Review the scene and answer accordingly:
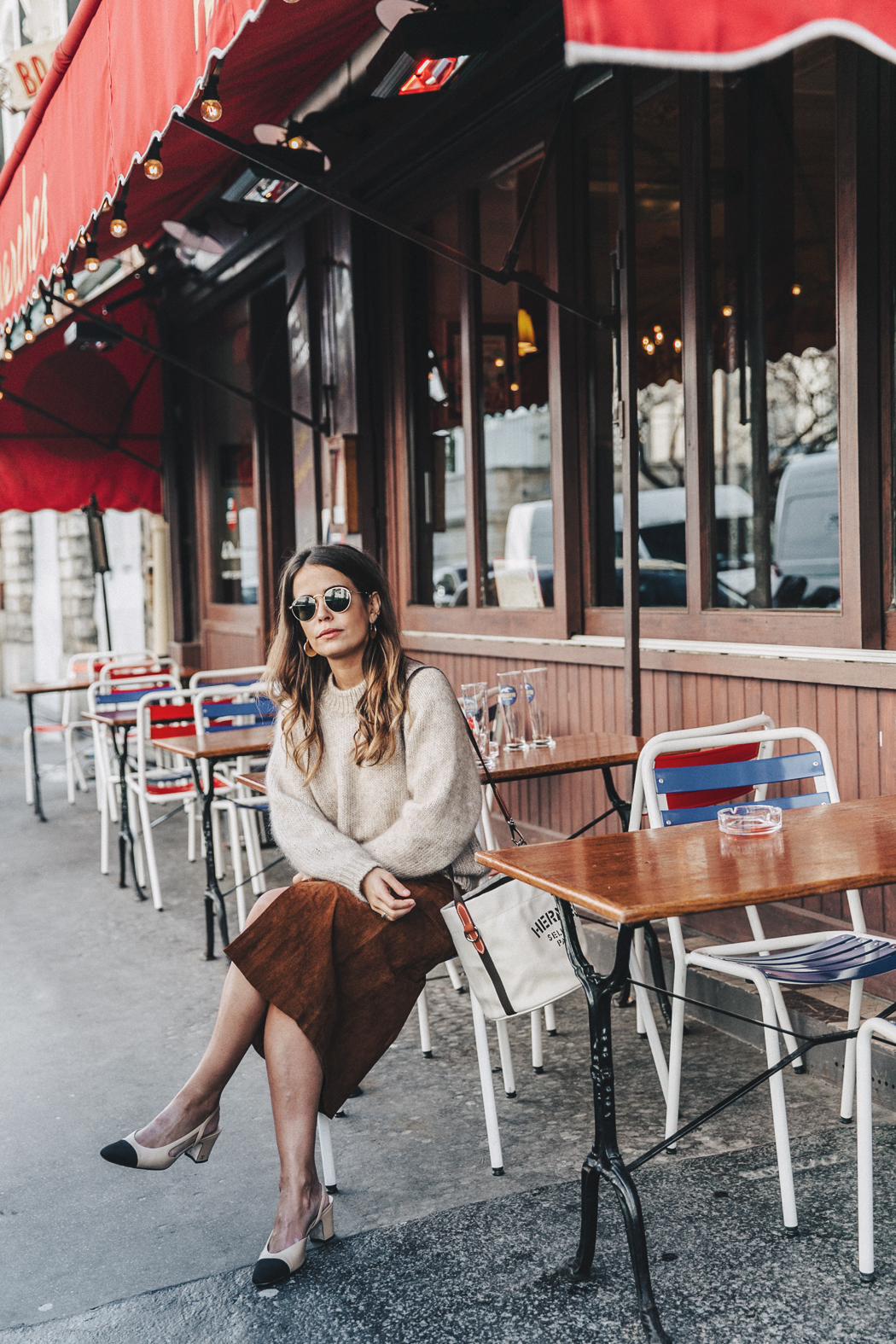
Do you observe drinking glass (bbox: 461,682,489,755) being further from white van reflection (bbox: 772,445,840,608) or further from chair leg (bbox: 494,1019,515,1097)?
chair leg (bbox: 494,1019,515,1097)

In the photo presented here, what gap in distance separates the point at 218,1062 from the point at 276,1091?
0.20 m

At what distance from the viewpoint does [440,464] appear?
23.4 ft

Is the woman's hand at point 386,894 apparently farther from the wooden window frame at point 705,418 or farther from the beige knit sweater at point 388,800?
the wooden window frame at point 705,418

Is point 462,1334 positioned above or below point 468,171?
below

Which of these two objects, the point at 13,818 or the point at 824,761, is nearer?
the point at 824,761

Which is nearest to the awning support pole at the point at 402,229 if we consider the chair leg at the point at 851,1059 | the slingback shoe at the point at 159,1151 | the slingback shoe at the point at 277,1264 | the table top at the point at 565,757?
the table top at the point at 565,757

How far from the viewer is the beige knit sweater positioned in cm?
314

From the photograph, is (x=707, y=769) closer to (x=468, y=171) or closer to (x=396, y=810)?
(x=396, y=810)

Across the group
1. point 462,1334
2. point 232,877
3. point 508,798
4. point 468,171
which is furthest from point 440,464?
point 462,1334

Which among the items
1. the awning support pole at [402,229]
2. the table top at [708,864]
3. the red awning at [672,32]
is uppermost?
the awning support pole at [402,229]

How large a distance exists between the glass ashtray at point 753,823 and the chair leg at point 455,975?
1.96m

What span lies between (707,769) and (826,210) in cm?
233

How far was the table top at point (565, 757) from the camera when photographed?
4.25m

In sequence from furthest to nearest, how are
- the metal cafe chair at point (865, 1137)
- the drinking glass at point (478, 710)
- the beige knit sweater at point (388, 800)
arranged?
the drinking glass at point (478, 710)
the beige knit sweater at point (388, 800)
the metal cafe chair at point (865, 1137)
